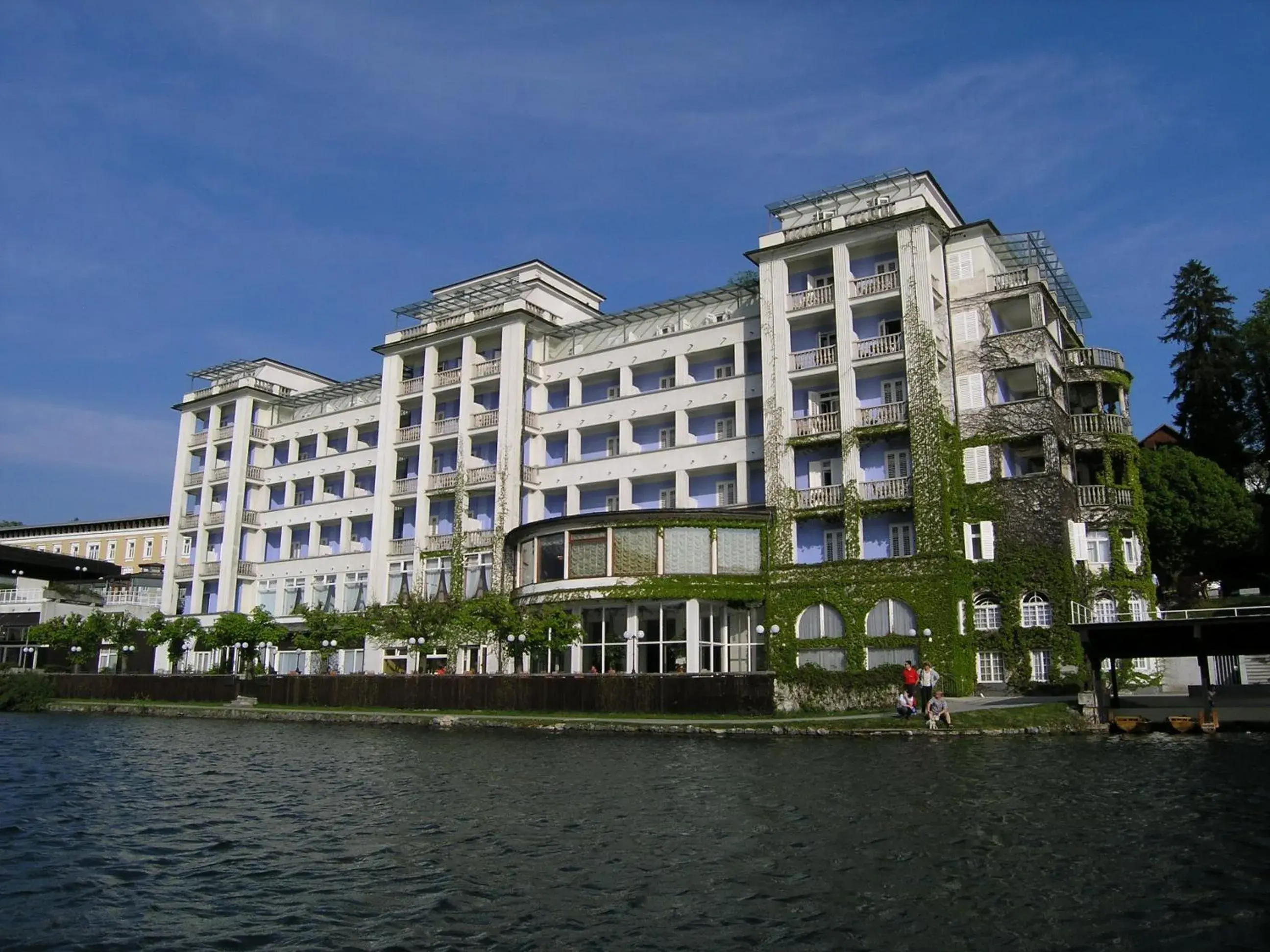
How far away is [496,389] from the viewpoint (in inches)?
2694

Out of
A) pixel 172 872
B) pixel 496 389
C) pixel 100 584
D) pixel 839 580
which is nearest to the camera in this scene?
pixel 172 872

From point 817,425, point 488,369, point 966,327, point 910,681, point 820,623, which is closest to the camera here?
point 910,681

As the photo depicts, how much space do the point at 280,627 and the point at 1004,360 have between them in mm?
46488

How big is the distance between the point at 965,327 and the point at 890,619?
17089mm

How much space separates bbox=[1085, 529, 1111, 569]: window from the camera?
55031mm

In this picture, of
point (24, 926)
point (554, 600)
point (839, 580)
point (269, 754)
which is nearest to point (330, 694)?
point (554, 600)

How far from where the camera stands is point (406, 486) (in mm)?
70500

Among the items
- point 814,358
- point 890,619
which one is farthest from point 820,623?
point 814,358

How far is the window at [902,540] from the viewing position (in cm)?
5138

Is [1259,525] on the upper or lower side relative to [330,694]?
upper

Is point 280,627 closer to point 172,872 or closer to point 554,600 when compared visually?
point 554,600

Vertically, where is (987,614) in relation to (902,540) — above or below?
below

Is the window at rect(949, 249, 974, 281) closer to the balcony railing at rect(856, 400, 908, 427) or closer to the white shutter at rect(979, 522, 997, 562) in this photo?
the balcony railing at rect(856, 400, 908, 427)

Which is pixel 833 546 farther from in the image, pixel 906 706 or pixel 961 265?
pixel 961 265
